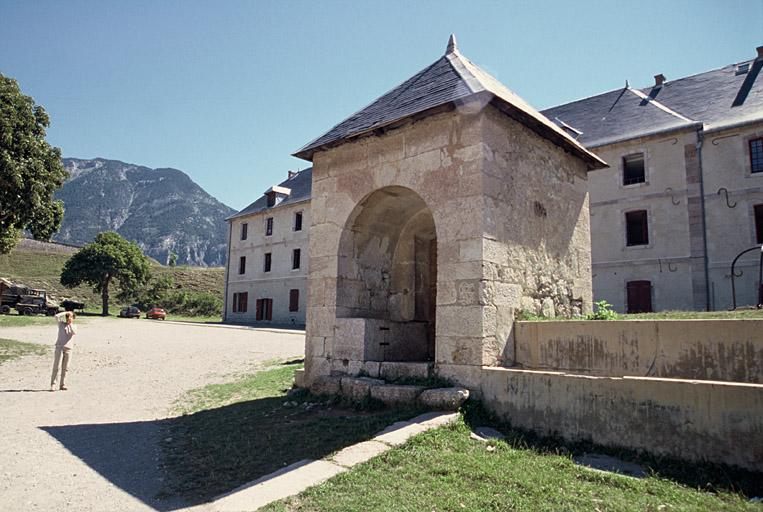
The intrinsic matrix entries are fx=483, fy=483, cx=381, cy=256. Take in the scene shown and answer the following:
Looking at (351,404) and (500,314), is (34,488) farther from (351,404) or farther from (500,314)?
(500,314)

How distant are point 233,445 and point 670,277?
18.9 meters

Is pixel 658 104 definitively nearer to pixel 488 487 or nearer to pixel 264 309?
pixel 488 487

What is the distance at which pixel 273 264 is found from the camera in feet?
112

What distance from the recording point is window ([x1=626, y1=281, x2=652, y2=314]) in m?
19.5

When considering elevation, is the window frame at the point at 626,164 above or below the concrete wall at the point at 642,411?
above

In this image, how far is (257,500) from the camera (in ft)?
12.4

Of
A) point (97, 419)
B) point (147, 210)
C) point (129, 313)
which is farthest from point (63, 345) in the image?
point (147, 210)

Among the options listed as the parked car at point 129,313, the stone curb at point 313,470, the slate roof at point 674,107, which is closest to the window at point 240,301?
the parked car at point 129,313

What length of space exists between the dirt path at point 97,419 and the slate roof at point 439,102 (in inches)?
197

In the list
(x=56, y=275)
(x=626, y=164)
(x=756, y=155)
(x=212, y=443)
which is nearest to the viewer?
(x=212, y=443)

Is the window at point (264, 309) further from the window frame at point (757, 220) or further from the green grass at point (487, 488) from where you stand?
the green grass at point (487, 488)

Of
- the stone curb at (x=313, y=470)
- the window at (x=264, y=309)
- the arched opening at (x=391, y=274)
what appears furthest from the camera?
the window at (x=264, y=309)

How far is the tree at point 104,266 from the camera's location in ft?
114

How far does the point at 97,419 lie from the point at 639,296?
1935 cm
